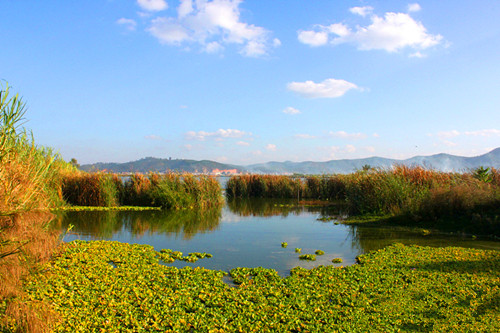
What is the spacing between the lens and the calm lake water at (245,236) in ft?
26.6

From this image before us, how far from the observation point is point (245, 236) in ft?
35.4

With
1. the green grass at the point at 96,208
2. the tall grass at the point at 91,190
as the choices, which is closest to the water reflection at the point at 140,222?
the green grass at the point at 96,208

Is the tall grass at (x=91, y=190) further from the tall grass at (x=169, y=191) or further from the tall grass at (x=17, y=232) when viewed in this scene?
the tall grass at (x=17, y=232)

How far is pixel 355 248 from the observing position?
29.7ft

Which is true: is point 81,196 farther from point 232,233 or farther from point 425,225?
point 425,225

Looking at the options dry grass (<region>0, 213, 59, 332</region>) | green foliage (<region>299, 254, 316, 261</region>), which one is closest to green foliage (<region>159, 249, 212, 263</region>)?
green foliage (<region>299, 254, 316, 261</region>)

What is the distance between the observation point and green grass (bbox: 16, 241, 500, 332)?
4.40 meters

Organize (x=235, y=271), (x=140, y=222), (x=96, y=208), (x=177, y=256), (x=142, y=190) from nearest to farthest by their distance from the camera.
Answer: (x=235, y=271)
(x=177, y=256)
(x=140, y=222)
(x=96, y=208)
(x=142, y=190)

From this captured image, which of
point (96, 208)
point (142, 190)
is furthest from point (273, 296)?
point (142, 190)

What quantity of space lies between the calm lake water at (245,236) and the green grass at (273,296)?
0.93m

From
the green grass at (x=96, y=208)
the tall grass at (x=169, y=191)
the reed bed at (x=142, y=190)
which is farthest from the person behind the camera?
the tall grass at (x=169, y=191)

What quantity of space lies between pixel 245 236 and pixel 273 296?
5.45 metres

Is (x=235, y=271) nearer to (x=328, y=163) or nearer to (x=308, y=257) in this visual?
(x=308, y=257)

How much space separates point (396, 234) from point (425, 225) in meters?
1.58
